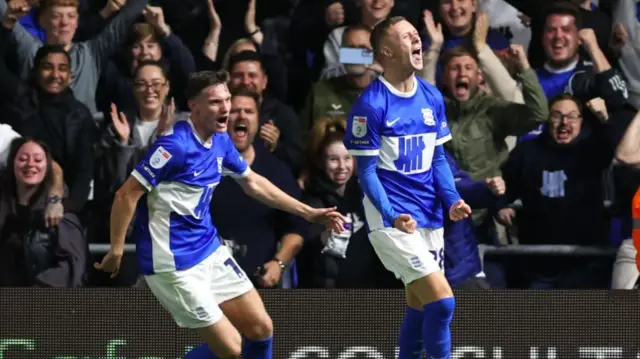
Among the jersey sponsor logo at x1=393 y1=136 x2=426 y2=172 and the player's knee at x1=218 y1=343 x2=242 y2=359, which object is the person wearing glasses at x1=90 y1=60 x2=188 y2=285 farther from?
the jersey sponsor logo at x1=393 y1=136 x2=426 y2=172

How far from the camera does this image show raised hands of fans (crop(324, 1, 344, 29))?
35.3 ft

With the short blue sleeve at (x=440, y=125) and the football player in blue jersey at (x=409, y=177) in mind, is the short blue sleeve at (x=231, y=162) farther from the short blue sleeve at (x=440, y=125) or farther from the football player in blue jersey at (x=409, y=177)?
the short blue sleeve at (x=440, y=125)

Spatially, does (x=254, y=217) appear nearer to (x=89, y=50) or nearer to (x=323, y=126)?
(x=323, y=126)

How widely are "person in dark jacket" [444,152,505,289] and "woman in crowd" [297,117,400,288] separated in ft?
1.76

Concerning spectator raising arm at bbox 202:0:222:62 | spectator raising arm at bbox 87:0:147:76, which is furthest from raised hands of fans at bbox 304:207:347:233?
spectator raising arm at bbox 87:0:147:76

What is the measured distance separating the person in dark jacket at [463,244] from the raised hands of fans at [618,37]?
1710 millimetres

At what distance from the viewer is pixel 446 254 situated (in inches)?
381

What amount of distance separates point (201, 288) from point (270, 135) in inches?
93.2

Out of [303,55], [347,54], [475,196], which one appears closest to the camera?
[475,196]

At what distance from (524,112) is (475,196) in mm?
812

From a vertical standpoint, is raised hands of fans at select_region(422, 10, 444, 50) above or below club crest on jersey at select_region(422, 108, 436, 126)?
above

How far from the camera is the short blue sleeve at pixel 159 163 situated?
307 inches

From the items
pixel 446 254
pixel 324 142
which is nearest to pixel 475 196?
pixel 446 254

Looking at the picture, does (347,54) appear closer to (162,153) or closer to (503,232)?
(503,232)
